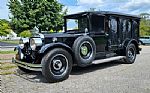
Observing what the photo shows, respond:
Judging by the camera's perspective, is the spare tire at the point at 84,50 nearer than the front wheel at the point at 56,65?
No

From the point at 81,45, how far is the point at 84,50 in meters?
0.28

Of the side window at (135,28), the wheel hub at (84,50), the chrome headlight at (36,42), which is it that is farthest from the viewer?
the side window at (135,28)

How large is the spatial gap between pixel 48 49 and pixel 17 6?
33306 mm

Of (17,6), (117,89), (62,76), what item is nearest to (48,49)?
(62,76)

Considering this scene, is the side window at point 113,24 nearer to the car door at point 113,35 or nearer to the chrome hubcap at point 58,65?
the car door at point 113,35

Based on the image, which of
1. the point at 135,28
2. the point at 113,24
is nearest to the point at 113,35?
the point at 113,24

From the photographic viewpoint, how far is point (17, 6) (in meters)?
37.7

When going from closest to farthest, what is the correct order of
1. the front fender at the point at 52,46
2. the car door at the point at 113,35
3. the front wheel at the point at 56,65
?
the front wheel at the point at 56,65
the front fender at the point at 52,46
the car door at the point at 113,35

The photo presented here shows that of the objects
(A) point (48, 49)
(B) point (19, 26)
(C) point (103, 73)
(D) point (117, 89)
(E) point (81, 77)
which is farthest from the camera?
(B) point (19, 26)

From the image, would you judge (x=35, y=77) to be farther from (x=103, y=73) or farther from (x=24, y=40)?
(x=103, y=73)

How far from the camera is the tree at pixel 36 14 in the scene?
3625 centimetres

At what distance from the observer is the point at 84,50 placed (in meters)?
7.32

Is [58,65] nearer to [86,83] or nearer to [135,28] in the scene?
[86,83]

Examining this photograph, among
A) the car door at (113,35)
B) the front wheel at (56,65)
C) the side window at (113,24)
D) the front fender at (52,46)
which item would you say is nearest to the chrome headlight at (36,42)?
the front fender at (52,46)
